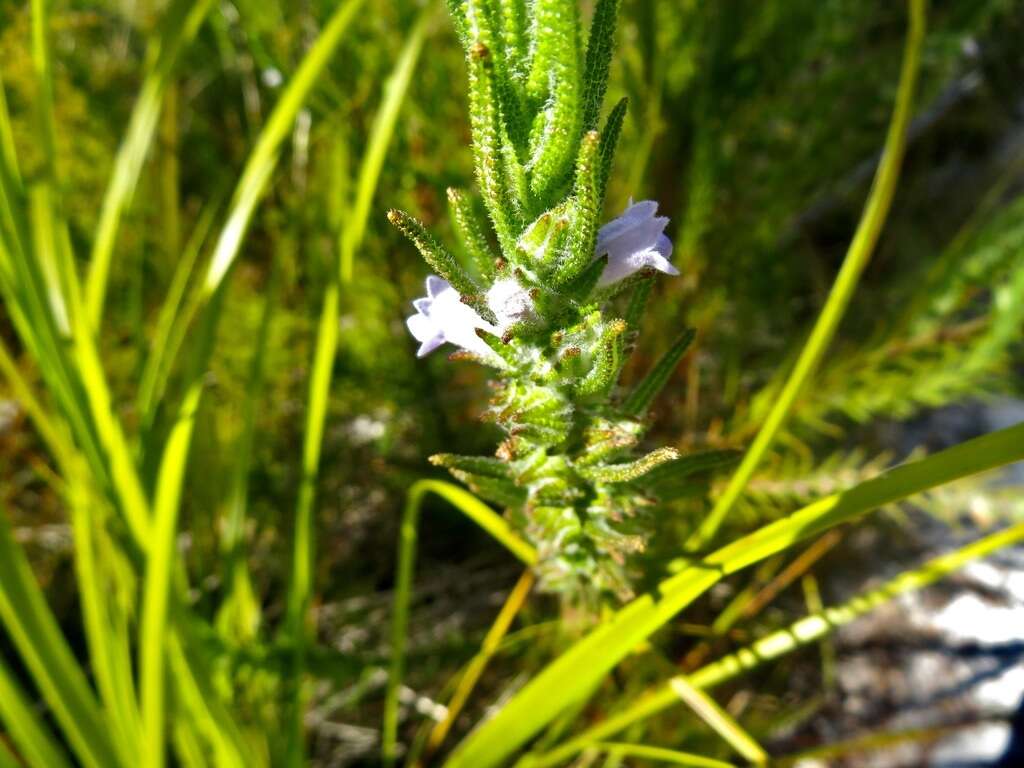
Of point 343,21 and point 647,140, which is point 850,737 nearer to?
point 647,140

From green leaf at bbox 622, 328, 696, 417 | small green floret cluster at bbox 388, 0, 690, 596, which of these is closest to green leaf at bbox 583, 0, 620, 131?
small green floret cluster at bbox 388, 0, 690, 596

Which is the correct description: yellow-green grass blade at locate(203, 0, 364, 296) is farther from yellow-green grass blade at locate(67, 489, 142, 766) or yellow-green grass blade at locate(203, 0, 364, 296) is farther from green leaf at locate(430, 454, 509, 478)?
green leaf at locate(430, 454, 509, 478)

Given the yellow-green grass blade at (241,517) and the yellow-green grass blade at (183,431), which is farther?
the yellow-green grass blade at (241,517)

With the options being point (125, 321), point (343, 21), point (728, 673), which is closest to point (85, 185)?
point (125, 321)

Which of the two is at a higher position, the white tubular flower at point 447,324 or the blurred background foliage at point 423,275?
the blurred background foliage at point 423,275

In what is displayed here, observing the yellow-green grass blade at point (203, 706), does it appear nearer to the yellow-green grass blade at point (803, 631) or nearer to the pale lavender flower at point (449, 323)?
the yellow-green grass blade at point (803, 631)

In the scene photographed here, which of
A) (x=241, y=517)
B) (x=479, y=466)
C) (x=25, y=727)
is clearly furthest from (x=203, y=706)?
(x=479, y=466)

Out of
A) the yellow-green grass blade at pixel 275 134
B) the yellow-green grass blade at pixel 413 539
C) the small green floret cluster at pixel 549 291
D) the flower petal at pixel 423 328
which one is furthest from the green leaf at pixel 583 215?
the yellow-green grass blade at pixel 275 134
